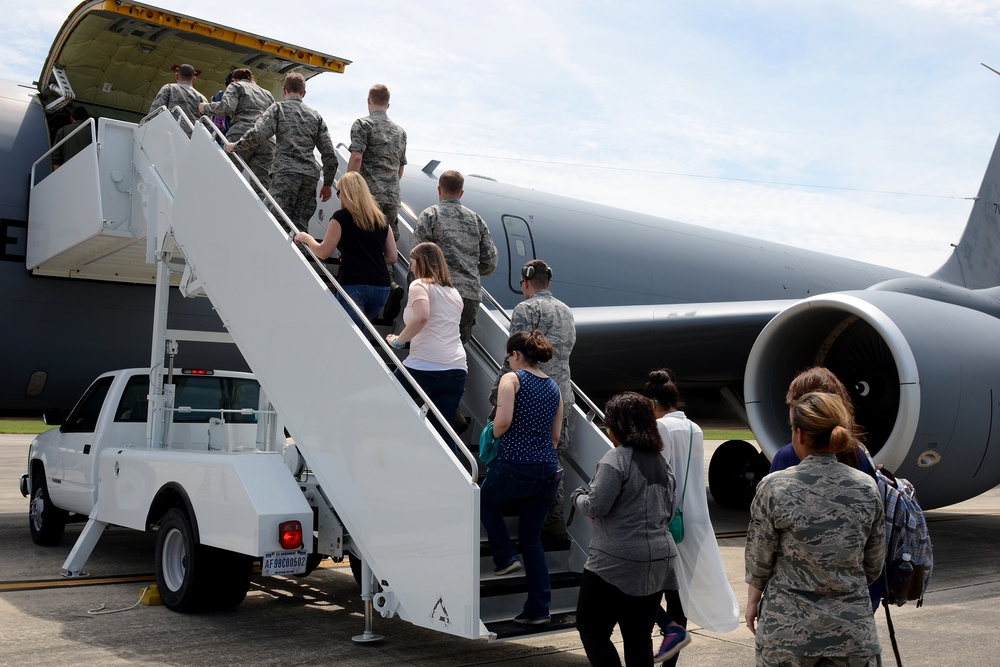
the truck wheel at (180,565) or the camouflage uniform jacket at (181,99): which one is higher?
the camouflage uniform jacket at (181,99)

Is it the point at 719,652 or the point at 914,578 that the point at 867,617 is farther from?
the point at 719,652

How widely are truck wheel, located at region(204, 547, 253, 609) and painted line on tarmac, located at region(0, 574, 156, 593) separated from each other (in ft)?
3.98

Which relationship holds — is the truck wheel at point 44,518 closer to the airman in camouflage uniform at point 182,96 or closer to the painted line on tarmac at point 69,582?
the painted line on tarmac at point 69,582

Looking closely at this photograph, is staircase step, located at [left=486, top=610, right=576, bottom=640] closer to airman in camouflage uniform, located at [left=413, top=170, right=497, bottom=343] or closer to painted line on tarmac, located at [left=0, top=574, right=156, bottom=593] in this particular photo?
airman in camouflage uniform, located at [left=413, top=170, right=497, bottom=343]

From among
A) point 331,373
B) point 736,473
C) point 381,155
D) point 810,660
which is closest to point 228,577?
point 331,373

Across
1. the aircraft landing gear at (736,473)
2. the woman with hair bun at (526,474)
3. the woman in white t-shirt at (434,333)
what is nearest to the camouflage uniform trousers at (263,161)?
the woman in white t-shirt at (434,333)

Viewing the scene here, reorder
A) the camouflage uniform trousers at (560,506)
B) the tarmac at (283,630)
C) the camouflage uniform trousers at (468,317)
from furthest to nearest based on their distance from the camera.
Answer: the camouflage uniform trousers at (468,317)
the camouflage uniform trousers at (560,506)
the tarmac at (283,630)

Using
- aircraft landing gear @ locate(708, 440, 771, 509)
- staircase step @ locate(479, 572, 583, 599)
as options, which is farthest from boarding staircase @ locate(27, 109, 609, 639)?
aircraft landing gear @ locate(708, 440, 771, 509)

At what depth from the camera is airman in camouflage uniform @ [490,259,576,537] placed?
4699 millimetres

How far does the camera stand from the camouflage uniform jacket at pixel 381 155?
5.78m

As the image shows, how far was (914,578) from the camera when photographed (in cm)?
312

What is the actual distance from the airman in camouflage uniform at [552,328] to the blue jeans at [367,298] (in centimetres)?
80

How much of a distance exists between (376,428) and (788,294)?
33.6ft

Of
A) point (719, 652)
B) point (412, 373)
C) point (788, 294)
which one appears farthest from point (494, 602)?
point (788, 294)
